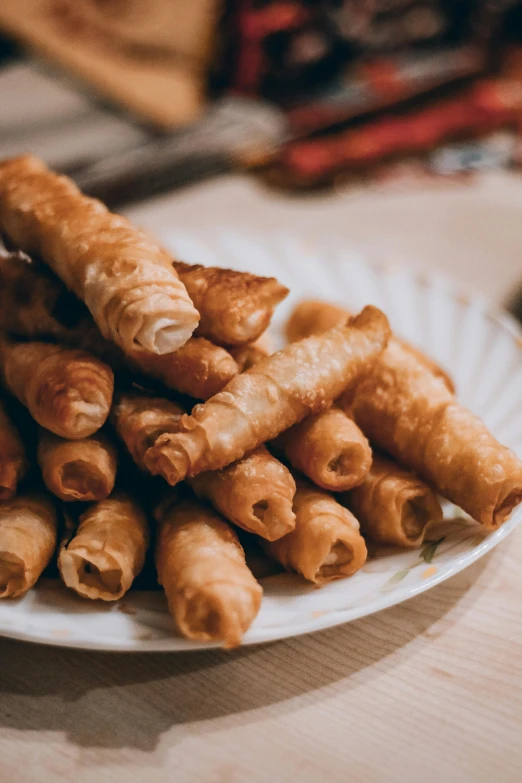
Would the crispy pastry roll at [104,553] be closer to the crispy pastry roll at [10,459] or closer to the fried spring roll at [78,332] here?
the crispy pastry roll at [10,459]

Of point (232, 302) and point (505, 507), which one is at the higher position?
point (232, 302)

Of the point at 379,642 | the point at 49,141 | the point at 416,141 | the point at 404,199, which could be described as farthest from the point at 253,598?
the point at 416,141

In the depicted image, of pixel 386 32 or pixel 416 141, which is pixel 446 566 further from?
pixel 386 32

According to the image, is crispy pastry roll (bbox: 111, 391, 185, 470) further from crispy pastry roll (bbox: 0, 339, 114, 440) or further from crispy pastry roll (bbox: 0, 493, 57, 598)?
crispy pastry roll (bbox: 0, 493, 57, 598)

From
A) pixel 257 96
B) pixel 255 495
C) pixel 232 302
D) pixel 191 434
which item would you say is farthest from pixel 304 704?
pixel 257 96

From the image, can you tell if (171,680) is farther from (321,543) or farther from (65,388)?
(65,388)

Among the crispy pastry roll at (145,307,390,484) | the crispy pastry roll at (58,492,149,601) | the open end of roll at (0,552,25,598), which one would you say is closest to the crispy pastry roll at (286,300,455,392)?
the crispy pastry roll at (145,307,390,484)

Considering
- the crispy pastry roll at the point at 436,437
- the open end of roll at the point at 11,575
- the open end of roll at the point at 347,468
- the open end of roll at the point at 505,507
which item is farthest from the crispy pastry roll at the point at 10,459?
the open end of roll at the point at 505,507
